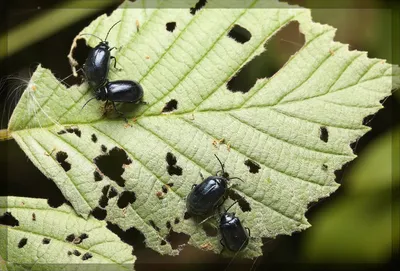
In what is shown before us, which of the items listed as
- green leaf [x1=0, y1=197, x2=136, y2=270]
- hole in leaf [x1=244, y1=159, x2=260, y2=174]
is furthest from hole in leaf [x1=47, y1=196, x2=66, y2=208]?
hole in leaf [x1=244, y1=159, x2=260, y2=174]

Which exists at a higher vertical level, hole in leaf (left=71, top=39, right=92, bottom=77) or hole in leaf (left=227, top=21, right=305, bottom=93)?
hole in leaf (left=227, top=21, right=305, bottom=93)

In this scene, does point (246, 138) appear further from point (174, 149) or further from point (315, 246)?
point (315, 246)

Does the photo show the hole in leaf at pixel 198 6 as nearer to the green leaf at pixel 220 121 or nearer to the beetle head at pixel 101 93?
the green leaf at pixel 220 121

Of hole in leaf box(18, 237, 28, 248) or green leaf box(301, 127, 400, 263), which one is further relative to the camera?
green leaf box(301, 127, 400, 263)

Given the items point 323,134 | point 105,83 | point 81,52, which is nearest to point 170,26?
point 105,83

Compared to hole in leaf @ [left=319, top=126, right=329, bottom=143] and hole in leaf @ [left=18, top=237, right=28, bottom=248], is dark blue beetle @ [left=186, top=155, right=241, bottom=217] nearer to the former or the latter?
hole in leaf @ [left=319, top=126, right=329, bottom=143]

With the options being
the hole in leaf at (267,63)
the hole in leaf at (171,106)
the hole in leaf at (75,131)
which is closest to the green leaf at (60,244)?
Answer: the hole in leaf at (75,131)

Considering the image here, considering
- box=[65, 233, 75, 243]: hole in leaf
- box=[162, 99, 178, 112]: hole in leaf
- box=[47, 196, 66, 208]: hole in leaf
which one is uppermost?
box=[162, 99, 178, 112]: hole in leaf
